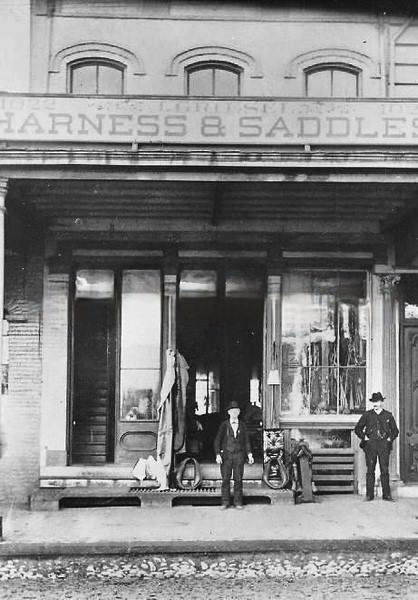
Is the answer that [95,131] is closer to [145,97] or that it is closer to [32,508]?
[145,97]

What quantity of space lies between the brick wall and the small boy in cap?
3.11 m

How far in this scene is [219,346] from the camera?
13.6 m

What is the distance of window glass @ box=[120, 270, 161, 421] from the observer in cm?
1275

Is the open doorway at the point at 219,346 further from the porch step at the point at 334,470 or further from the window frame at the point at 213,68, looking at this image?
the window frame at the point at 213,68

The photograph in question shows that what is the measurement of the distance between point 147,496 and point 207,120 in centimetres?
569

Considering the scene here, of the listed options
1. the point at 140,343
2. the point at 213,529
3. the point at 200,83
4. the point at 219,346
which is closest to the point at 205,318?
the point at 219,346

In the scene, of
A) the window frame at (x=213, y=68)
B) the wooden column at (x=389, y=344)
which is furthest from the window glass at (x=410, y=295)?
the window frame at (x=213, y=68)

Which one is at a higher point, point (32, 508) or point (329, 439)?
point (329, 439)

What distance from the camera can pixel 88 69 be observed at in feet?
44.3

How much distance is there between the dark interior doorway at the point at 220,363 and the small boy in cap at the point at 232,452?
66.1 inches

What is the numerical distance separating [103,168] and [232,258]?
375 centimetres

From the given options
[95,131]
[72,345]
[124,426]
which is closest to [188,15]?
[95,131]

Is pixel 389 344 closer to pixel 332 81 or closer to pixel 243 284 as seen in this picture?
pixel 243 284

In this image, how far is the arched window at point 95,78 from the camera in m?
13.5
